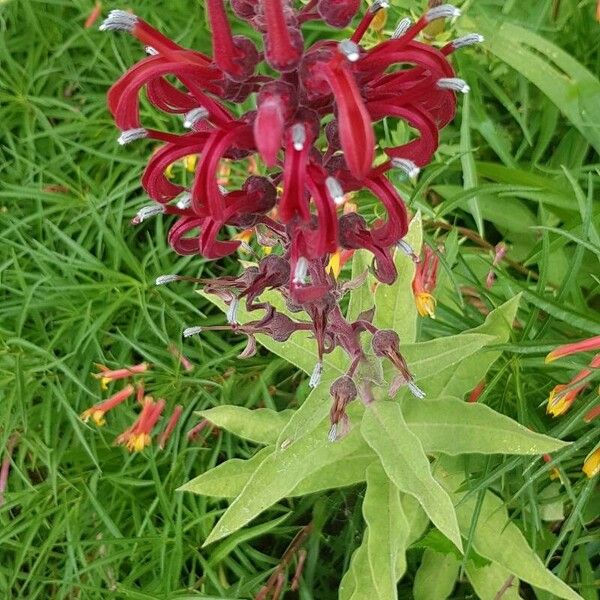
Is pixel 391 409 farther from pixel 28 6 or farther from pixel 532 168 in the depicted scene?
pixel 28 6

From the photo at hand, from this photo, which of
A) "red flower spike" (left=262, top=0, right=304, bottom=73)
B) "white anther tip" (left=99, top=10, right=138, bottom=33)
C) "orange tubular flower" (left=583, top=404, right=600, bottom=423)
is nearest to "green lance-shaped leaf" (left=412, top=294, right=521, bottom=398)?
"orange tubular flower" (left=583, top=404, right=600, bottom=423)

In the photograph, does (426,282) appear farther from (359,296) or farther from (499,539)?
(499,539)

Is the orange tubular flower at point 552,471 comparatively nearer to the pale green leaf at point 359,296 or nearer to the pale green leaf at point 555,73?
the pale green leaf at point 359,296

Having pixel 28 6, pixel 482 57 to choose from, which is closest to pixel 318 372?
pixel 482 57

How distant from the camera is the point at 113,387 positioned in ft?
7.45

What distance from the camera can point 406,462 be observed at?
1.36 metres

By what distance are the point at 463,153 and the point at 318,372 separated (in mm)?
700

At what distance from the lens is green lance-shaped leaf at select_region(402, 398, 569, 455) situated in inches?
55.5

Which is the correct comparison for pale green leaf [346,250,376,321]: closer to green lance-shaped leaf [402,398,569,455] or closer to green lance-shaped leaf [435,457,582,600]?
green lance-shaped leaf [402,398,569,455]

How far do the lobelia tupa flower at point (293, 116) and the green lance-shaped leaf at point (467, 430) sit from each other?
0.42 metres

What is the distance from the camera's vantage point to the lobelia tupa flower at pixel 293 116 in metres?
0.96

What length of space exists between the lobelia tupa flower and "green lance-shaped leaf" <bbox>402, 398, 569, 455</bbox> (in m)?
0.42

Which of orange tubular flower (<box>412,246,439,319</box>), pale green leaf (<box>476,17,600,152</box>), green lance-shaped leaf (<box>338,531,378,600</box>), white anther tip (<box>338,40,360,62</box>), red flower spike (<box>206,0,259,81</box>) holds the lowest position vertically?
green lance-shaped leaf (<box>338,531,378,600</box>)

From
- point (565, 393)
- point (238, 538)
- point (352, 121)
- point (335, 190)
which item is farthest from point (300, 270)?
point (238, 538)
